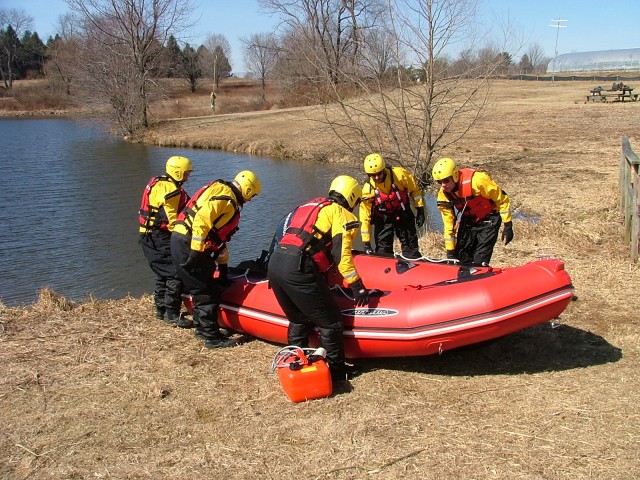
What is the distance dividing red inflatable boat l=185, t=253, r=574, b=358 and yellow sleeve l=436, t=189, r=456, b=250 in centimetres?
86

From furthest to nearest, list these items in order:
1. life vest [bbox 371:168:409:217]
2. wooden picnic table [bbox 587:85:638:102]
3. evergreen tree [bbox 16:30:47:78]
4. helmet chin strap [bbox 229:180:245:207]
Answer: evergreen tree [bbox 16:30:47:78]
wooden picnic table [bbox 587:85:638:102]
life vest [bbox 371:168:409:217]
helmet chin strap [bbox 229:180:245:207]

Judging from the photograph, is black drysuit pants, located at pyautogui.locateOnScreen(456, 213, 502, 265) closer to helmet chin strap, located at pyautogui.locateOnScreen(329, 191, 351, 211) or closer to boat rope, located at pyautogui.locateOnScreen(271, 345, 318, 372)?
helmet chin strap, located at pyautogui.locateOnScreen(329, 191, 351, 211)

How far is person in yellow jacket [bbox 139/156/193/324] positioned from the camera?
6.09m

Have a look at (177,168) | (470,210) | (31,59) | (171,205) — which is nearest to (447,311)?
(470,210)

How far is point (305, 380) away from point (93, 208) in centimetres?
1094

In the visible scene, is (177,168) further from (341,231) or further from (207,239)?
(341,231)

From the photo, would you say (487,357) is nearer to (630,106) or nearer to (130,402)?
(130,402)

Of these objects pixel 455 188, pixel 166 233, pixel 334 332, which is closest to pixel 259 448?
pixel 334 332

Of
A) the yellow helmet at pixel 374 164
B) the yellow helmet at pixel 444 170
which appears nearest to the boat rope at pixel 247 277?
the yellow helmet at pixel 374 164

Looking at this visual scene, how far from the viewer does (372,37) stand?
11.2m

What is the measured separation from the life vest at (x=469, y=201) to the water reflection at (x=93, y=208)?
14.7ft

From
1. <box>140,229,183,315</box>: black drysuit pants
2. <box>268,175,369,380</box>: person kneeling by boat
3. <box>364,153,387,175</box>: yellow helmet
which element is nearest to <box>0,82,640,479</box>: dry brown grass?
<box>140,229,183,315</box>: black drysuit pants

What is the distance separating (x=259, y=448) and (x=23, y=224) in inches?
412

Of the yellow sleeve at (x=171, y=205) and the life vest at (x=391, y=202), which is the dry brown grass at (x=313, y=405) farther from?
the life vest at (x=391, y=202)
